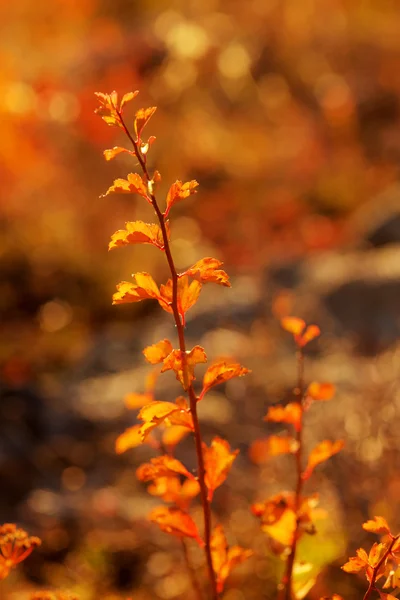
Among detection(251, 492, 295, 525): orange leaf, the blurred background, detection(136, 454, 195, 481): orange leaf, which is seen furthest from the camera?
the blurred background

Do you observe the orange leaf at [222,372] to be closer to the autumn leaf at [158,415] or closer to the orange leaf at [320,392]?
the autumn leaf at [158,415]

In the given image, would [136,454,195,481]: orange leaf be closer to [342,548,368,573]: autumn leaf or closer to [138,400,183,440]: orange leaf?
[138,400,183,440]: orange leaf

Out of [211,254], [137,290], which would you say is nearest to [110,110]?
[137,290]

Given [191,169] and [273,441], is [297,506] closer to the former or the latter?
[273,441]

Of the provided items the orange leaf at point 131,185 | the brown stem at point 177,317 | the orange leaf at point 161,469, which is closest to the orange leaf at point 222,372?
the brown stem at point 177,317

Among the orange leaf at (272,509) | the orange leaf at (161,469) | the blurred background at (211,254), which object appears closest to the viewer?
the orange leaf at (161,469)

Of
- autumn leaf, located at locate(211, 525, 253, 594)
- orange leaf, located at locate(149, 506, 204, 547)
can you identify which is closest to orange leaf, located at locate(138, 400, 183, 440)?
orange leaf, located at locate(149, 506, 204, 547)

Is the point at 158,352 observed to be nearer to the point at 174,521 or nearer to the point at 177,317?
the point at 177,317
